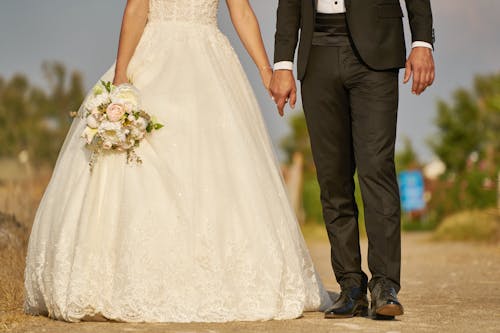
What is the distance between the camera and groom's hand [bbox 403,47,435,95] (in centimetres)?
521

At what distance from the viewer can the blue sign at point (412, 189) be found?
3900 cm

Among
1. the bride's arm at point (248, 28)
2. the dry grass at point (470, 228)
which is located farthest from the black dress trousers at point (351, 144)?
the dry grass at point (470, 228)

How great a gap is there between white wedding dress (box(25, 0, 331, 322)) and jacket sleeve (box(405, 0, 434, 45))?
1131 millimetres

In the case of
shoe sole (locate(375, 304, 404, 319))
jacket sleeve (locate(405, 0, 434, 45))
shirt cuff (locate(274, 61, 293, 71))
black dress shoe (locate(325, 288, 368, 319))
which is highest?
jacket sleeve (locate(405, 0, 434, 45))

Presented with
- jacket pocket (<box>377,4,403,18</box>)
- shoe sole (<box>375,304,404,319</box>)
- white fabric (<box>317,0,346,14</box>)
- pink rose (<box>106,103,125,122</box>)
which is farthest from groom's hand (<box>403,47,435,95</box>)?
pink rose (<box>106,103,125,122</box>)

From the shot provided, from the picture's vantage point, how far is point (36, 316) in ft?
18.8

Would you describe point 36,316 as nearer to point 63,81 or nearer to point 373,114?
point 373,114

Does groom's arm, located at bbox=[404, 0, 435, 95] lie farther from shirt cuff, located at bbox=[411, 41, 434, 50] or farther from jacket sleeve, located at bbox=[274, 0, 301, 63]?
jacket sleeve, located at bbox=[274, 0, 301, 63]

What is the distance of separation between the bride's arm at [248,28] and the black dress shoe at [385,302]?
1633mm

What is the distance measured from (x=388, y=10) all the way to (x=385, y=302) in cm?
161

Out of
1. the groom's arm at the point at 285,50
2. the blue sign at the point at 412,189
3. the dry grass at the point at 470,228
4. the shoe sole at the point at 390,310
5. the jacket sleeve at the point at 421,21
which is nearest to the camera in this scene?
the shoe sole at the point at 390,310

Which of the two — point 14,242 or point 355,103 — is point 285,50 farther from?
point 14,242

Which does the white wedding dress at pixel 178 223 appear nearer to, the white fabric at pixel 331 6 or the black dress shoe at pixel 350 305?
the black dress shoe at pixel 350 305

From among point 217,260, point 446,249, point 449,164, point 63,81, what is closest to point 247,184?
point 217,260
